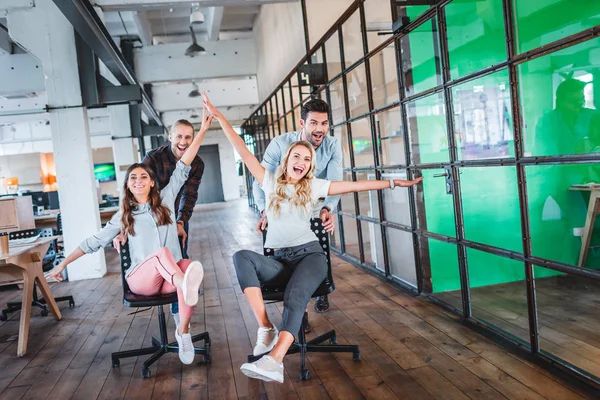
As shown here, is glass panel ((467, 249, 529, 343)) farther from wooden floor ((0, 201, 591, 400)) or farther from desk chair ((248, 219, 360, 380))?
desk chair ((248, 219, 360, 380))

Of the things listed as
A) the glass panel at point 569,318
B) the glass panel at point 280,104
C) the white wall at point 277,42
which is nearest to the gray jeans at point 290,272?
the glass panel at point 569,318

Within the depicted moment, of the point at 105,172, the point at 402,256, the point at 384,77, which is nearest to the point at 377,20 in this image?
the point at 384,77

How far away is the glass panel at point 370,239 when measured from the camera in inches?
200

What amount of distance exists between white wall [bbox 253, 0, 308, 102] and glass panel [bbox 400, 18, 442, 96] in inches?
143

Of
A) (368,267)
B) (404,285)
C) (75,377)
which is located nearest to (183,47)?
(368,267)

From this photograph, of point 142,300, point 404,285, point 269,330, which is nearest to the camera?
point 269,330

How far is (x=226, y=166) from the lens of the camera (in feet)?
78.8

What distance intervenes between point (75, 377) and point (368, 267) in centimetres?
306

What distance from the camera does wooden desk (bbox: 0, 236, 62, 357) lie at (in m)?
3.56

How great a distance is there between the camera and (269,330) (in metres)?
2.67

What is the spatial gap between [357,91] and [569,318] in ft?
9.45

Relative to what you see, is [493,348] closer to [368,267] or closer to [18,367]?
[368,267]

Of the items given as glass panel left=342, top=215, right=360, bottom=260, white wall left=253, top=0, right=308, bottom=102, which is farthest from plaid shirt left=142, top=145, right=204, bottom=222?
white wall left=253, top=0, right=308, bottom=102

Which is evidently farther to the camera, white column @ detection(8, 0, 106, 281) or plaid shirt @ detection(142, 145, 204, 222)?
white column @ detection(8, 0, 106, 281)
